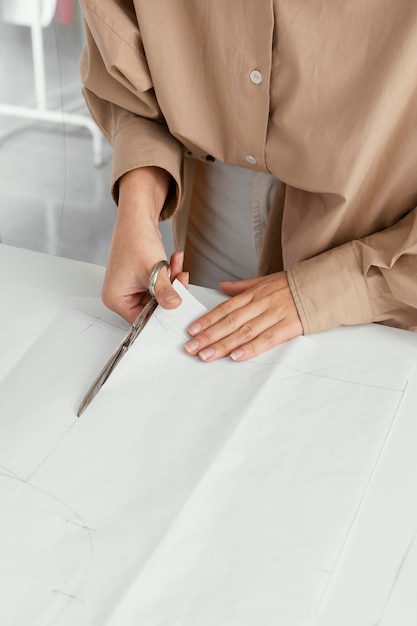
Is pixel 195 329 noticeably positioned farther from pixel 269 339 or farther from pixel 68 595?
pixel 68 595

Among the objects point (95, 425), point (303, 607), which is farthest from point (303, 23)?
point (303, 607)

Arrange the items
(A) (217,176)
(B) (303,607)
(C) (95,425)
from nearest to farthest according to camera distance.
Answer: (B) (303,607)
(C) (95,425)
(A) (217,176)

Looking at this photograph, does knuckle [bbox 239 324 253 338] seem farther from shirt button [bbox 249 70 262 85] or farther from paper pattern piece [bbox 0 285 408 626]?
shirt button [bbox 249 70 262 85]

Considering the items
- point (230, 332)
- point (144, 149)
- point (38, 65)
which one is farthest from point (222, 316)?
point (38, 65)

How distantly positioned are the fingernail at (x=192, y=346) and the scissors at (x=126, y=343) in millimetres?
50

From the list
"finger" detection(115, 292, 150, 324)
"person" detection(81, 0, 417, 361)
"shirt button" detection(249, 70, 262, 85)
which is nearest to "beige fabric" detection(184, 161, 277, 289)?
"person" detection(81, 0, 417, 361)

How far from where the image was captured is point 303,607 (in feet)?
1.76

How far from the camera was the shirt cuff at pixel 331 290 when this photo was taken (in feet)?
2.71

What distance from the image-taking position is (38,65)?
226 cm

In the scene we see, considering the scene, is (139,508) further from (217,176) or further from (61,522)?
(217,176)

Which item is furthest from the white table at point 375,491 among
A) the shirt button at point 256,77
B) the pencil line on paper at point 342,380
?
the shirt button at point 256,77

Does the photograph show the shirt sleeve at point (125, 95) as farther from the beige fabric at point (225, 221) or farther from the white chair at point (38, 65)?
the white chair at point (38, 65)

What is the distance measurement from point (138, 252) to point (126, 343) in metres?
0.14

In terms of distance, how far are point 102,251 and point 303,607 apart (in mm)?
1927
